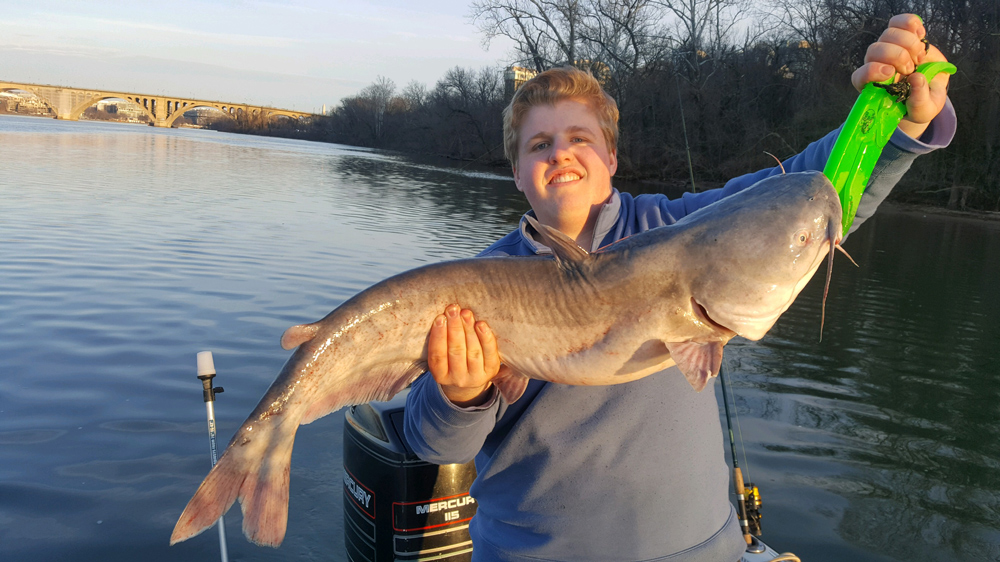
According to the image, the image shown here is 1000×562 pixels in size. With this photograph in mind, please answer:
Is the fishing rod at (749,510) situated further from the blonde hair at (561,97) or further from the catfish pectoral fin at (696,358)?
the blonde hair at (561,97)

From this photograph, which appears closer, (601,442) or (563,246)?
(563,246)

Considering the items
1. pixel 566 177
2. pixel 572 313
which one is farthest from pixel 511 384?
pixel 566 177

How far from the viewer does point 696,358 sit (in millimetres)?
1898

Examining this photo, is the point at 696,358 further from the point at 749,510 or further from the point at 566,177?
the point at 749,510

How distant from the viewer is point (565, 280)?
2010 mm

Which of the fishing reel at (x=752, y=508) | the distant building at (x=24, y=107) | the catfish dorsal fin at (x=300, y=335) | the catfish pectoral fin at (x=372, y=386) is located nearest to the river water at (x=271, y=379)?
the fishing reel at (x=752, y=508)

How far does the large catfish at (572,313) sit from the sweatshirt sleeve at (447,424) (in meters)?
0.12

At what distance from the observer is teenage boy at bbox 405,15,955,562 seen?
2041 millimetres

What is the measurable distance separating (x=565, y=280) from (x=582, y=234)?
589 mm

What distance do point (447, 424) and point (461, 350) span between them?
1.02 ft

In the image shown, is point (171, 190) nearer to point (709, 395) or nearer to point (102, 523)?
point (102, 523)

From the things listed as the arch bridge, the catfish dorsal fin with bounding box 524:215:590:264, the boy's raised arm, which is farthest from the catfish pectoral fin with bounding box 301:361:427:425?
the arch bridge

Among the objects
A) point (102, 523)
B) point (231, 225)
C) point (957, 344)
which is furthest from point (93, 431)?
point (957, 344)

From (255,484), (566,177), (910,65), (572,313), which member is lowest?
(255,484)
